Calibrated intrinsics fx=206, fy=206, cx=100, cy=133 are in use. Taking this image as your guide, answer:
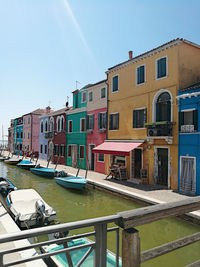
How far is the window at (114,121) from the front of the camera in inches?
668

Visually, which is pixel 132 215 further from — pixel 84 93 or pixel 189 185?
pixel 84 93

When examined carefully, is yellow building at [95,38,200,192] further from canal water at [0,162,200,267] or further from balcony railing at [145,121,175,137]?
canal water at [0,162,200,267]

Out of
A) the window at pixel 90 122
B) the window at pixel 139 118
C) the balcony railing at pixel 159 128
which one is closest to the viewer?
the balcony railing at pixel 159 128

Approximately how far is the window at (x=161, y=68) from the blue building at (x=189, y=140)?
190cm

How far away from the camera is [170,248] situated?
79.8 inches

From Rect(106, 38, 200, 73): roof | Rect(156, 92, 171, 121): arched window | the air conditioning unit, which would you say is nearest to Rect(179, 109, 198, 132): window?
Rect(156, 92, 171, 121): arched window

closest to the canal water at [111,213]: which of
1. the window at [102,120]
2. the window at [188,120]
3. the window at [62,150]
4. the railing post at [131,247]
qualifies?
the railing post at [131,247]

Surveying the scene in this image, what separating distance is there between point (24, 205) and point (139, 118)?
9659 millimetres

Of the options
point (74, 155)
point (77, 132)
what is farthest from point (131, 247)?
point (74, 155)

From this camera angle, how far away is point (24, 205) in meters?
8.83

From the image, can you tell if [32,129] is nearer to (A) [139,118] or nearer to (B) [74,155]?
(B) [74,155]

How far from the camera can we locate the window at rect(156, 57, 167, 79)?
13.2 m

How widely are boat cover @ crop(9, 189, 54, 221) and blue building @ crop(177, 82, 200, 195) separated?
7560mm

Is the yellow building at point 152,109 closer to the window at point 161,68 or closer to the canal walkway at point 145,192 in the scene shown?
the window at point 161,68
